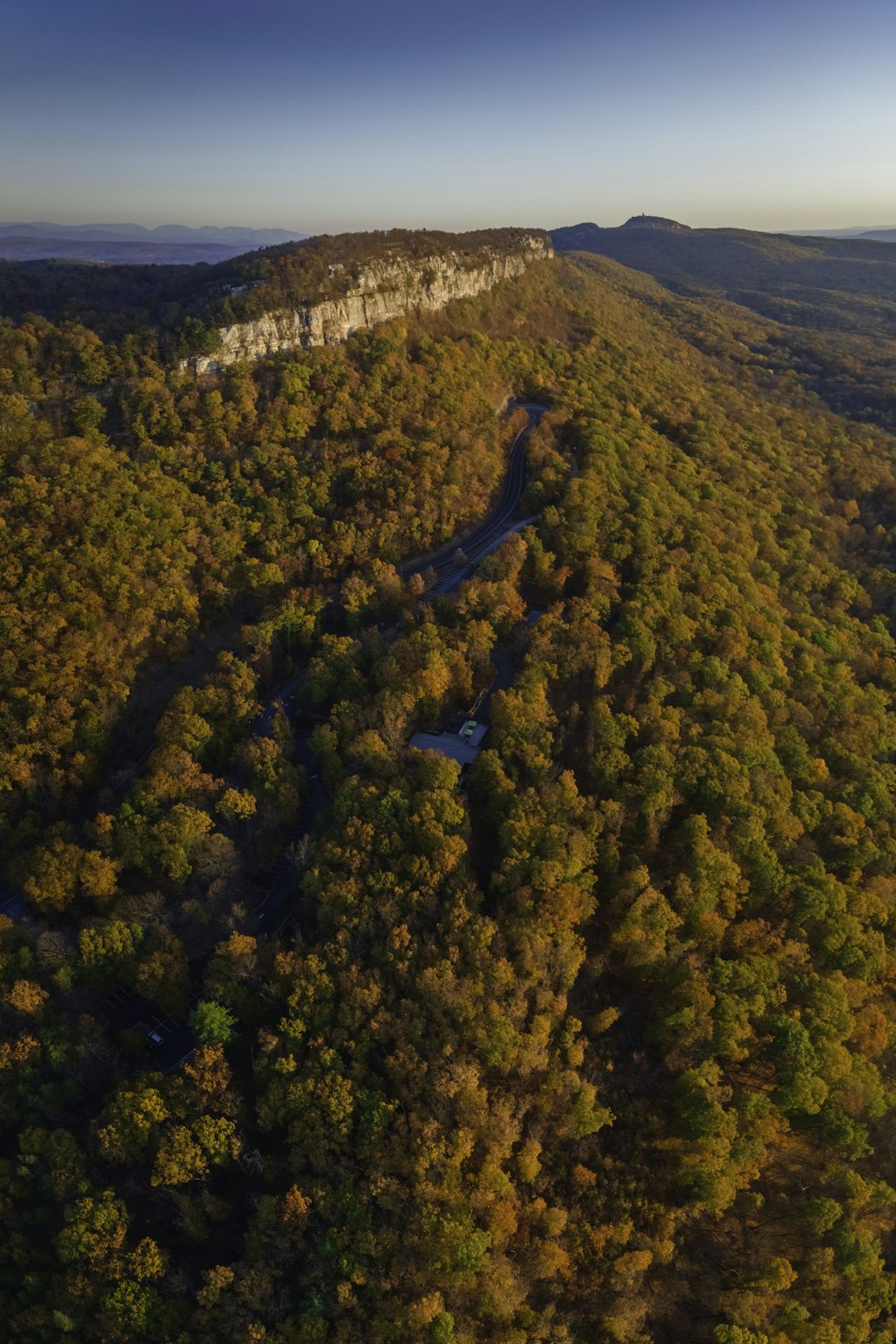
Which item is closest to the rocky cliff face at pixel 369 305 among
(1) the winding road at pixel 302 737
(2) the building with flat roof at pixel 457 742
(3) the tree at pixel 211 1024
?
(1) the winding road at pixel 302 737

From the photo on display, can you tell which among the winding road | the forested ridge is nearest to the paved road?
the winding road

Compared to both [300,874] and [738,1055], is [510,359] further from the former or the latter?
[738,1055]

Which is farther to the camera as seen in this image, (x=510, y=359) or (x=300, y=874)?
(x=510, y=359)

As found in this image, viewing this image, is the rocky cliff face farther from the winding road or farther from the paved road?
the paved road

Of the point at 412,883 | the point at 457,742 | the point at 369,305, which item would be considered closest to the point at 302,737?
the point at 457,742

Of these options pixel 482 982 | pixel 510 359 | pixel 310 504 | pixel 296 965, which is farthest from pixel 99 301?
pixel 482 982

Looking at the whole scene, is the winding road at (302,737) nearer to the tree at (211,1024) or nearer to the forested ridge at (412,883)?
the forested ridge at (412,883)
